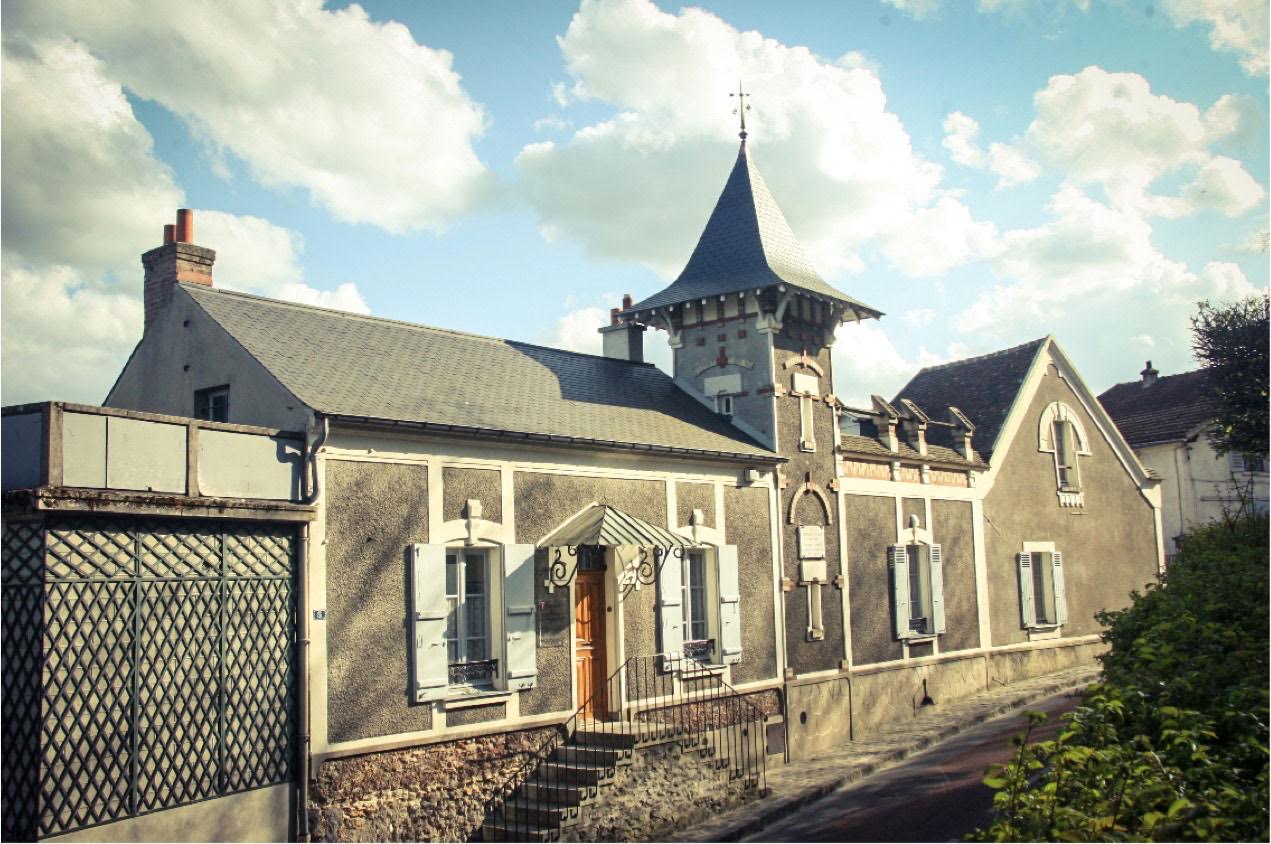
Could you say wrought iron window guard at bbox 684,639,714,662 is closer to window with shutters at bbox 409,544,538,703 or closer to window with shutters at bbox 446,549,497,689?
window with shutters at bbox 409,544,538,703

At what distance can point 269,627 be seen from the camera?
428 inches

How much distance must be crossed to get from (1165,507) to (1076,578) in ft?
22.8

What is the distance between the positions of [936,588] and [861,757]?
15.3 ft

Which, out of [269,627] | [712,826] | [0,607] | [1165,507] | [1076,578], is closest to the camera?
[0,607]

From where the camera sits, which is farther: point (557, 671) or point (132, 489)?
point (557, 671)

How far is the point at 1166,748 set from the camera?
645 cm

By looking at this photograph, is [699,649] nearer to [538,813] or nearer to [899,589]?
[538,813]

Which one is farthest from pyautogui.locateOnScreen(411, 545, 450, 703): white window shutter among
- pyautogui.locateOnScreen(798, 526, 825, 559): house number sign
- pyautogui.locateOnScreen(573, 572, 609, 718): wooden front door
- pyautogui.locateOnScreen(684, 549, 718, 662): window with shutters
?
pyautogui.locateOnScreen(798, 526, 825, 559): house number sign

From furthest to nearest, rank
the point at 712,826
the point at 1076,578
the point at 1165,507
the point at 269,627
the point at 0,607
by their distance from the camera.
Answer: the point at 1165,507 → the point at 1076,578 → the point at 712,826 → the point at 269,627 → the point at 0,607

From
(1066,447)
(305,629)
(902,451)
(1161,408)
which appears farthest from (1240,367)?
(1161,408)

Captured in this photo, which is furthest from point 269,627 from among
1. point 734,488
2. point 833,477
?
point 833,477

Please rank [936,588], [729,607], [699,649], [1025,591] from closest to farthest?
[699,649], [729,607], [936,588], [1025,591]

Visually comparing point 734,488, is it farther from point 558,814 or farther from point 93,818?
point 93,818

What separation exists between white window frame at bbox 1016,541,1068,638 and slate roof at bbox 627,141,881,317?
7.32 metres
